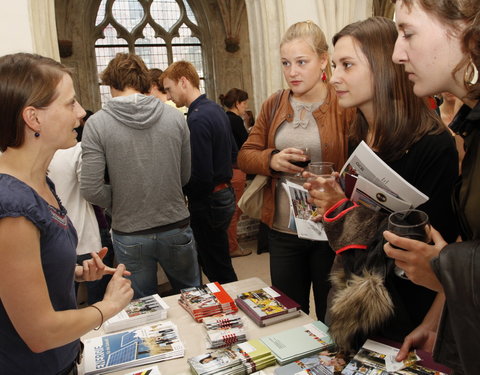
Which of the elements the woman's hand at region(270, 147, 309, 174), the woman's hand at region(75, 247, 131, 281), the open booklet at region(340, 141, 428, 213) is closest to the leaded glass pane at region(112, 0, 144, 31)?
the woman's hand at region(270, 147, 309, 174)

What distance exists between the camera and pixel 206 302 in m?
1.82

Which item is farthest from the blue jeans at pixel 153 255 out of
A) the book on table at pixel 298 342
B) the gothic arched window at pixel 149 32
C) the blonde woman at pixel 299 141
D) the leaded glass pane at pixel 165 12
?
the leaded glass pane at pixel 165 12

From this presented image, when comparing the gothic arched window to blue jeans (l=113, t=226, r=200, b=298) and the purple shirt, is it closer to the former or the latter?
blue jeans (l=113, t=226, r=200, b=298)

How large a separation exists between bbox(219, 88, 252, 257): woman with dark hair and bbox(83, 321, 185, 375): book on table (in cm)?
314

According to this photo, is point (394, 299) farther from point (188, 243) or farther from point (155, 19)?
point (155, 19)

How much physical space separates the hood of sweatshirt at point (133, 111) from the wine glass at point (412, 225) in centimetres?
168

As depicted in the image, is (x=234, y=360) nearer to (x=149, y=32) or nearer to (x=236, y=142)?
(x=236, y=142)

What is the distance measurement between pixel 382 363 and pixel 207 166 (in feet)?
6.94

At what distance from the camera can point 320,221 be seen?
1836 millimetres

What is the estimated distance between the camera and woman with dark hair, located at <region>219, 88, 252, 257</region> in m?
4.94

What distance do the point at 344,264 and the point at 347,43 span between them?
853 mm

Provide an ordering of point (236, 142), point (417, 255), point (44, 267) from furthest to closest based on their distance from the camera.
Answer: point (236, 142)
point (44, 267)
point (417, 255)

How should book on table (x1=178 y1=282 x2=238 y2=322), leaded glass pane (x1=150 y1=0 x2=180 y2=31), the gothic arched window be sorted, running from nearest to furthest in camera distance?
1. book on table (x1=178 y1=282 x2=238 y2=322)
2. the gothic arched window
3. leaded glass pane (x1=150 y1=0 x2=180 y2=31)

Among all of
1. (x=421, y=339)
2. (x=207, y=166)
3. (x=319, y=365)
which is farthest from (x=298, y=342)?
(x=207, y=166)
